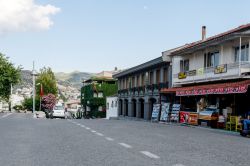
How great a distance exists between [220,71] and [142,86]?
2056 cm

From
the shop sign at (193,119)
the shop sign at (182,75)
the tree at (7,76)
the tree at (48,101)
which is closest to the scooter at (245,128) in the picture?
the shop sign at (193,119)

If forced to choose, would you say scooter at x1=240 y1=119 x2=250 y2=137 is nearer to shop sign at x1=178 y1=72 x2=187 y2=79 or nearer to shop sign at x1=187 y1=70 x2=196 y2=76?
shop sign at x1=187 y1=70 x2=196 y2=76

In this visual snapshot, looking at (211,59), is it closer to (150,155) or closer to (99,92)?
(150,155)

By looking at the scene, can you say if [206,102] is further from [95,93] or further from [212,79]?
[95,93]

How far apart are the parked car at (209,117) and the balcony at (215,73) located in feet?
7.98

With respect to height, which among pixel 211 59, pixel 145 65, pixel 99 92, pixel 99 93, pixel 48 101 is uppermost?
pixel 145 65

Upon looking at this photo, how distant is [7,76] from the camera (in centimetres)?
6856

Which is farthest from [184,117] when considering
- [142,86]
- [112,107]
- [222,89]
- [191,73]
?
[112,107]

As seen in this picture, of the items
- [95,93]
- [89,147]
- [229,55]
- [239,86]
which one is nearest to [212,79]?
[229,55]

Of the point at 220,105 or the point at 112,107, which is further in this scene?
the point at 112,107

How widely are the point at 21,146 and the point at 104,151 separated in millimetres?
2749

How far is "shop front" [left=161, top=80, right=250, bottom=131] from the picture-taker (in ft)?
85.0

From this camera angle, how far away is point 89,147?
1183 cm

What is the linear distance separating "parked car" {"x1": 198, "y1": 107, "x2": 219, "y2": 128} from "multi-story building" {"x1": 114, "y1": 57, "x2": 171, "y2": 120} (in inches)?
443
